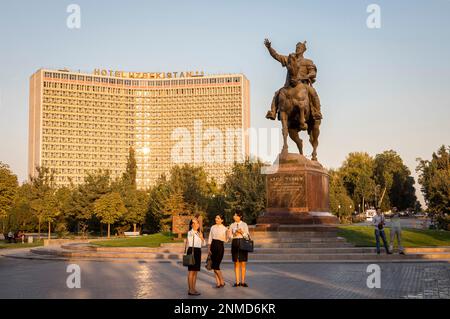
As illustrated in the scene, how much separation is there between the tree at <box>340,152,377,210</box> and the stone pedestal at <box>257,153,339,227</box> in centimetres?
8281

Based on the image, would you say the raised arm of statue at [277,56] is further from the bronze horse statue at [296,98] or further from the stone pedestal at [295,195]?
the stone pedestal at [295,195]

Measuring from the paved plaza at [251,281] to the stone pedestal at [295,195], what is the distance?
4767 millimetres

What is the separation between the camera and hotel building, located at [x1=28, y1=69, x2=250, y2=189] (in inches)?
7165

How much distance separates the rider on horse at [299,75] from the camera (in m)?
24.2

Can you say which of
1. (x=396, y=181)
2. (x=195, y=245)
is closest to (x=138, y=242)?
(x=195, y=245)

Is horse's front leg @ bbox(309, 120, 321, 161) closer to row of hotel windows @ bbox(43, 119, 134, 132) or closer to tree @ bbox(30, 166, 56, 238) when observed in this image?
tree @ bbox(30, 166, 56, 238)

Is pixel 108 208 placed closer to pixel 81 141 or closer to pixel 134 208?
pixel 134 208

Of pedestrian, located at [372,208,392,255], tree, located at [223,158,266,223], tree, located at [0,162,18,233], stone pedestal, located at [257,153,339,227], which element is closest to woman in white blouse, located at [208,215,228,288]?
pedestrian, located at [372,208,392,255]

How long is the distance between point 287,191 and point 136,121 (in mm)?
173707

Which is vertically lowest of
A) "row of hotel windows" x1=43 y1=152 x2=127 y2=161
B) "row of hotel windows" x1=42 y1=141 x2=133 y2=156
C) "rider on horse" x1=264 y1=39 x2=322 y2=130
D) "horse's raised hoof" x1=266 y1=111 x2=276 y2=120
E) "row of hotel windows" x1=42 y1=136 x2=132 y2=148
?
"horse's raised hoof" x1=266 y1=111 x2=276 y2=120

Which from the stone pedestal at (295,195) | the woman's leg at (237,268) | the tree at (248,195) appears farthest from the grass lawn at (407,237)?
the tree at (248,195)

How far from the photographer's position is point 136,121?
19288 centimetres

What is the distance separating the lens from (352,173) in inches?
4316
